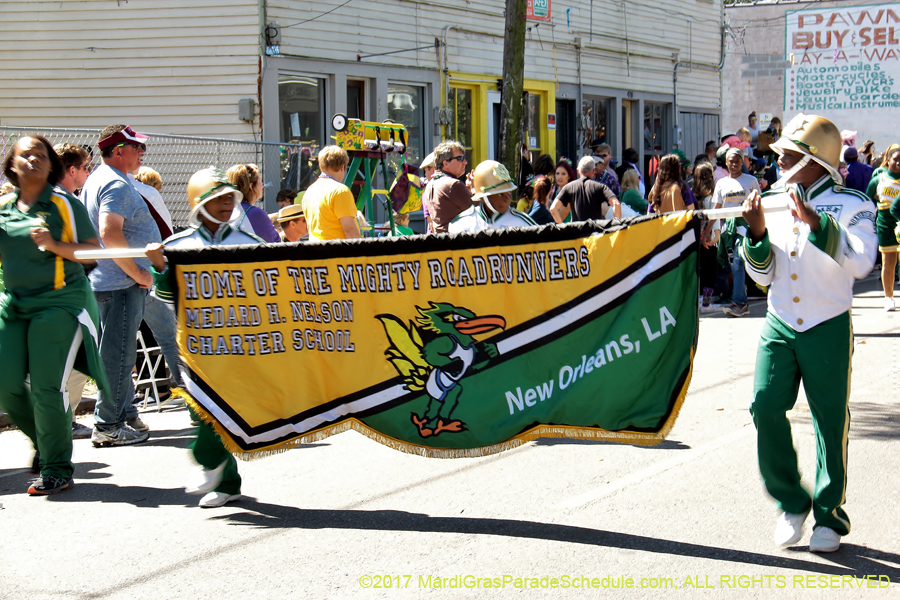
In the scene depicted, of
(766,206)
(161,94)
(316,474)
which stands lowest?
(316,474)

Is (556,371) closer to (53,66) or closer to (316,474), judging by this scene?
(316,474)

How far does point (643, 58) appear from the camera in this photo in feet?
76.9

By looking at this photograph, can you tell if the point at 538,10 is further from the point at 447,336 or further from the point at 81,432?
the point at 447,336

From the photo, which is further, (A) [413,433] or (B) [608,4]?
(B) [608,4]

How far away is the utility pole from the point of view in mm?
13883

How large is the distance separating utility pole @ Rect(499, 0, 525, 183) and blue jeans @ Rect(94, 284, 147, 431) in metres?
7.76

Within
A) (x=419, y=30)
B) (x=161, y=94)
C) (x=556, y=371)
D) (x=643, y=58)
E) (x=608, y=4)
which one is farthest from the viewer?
(x=643, y=58)

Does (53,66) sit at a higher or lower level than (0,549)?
higher

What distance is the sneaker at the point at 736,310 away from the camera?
12.2 m

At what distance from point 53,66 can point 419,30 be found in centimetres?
597

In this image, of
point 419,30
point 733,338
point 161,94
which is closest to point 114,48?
point 161,94

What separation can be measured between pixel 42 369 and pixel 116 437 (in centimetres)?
142

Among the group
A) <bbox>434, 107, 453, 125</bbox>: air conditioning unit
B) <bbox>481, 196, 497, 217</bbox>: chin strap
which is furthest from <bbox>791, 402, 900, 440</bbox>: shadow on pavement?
<bbox>434, 107, 453, 125</bbox>: air conditioning unit

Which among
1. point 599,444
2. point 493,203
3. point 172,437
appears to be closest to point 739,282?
point 599,444
